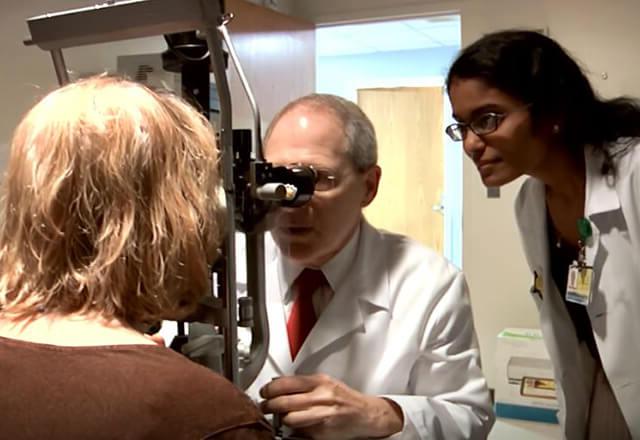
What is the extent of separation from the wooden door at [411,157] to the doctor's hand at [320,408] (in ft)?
13.5

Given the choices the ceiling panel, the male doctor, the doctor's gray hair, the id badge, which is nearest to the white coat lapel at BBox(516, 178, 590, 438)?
the id badge

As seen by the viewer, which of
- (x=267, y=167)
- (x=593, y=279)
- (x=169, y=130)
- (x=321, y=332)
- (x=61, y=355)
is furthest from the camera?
(x=593, y=279)

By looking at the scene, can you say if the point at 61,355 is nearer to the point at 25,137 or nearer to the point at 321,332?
the point at 25,137

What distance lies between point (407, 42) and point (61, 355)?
4.59m

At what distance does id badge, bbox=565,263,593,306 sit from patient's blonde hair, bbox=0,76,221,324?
1.09 m

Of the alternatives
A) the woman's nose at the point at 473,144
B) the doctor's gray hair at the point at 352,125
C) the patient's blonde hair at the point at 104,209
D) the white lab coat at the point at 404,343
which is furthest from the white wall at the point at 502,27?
the patient's blonde hair at the point at 104,209

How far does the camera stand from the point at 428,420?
127 cm

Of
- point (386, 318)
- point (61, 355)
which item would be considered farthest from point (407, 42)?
point (61, 355)

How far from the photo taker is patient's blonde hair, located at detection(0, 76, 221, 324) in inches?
32.2

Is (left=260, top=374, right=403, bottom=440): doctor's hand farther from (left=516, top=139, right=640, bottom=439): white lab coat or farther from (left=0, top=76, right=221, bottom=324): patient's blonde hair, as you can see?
(left=516, top=139, right=640, bottom=439): white lab coat

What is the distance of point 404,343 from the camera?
137cm

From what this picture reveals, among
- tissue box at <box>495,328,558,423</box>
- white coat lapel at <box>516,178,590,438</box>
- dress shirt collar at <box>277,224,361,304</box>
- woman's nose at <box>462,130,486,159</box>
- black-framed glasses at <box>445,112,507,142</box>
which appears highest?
black-framed glasses at <box>445,112,507,142</box>

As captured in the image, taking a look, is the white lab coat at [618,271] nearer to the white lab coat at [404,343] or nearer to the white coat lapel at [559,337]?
the white coat lapel at [559,337]

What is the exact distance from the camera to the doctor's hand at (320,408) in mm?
1133
